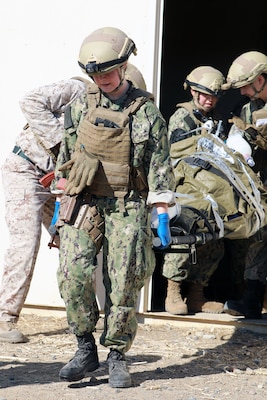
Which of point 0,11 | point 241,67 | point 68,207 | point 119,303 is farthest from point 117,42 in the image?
point 0,11

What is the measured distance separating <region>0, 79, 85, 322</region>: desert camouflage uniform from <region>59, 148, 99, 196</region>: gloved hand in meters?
1.25

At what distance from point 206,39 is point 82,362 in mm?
7705

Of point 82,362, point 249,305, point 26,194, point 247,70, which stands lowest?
point 82,362

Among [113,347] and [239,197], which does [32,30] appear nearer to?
[239,197]

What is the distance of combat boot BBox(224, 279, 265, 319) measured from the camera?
7547mm

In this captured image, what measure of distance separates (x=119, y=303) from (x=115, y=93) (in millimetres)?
1224

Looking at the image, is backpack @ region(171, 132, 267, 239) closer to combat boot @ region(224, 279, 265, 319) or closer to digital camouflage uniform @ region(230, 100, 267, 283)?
digital camouflage uniform @ region(230, 100, 267, 283)

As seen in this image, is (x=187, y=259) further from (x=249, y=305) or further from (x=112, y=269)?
(x=112, y=269)

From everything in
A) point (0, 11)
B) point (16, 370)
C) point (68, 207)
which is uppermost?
point (0, 11)

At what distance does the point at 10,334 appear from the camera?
677 centimetres

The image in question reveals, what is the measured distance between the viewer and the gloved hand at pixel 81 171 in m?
5.32

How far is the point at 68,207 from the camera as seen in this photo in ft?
17.8

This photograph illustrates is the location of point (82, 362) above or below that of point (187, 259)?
below

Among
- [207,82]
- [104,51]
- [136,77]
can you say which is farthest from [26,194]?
[104,51]
